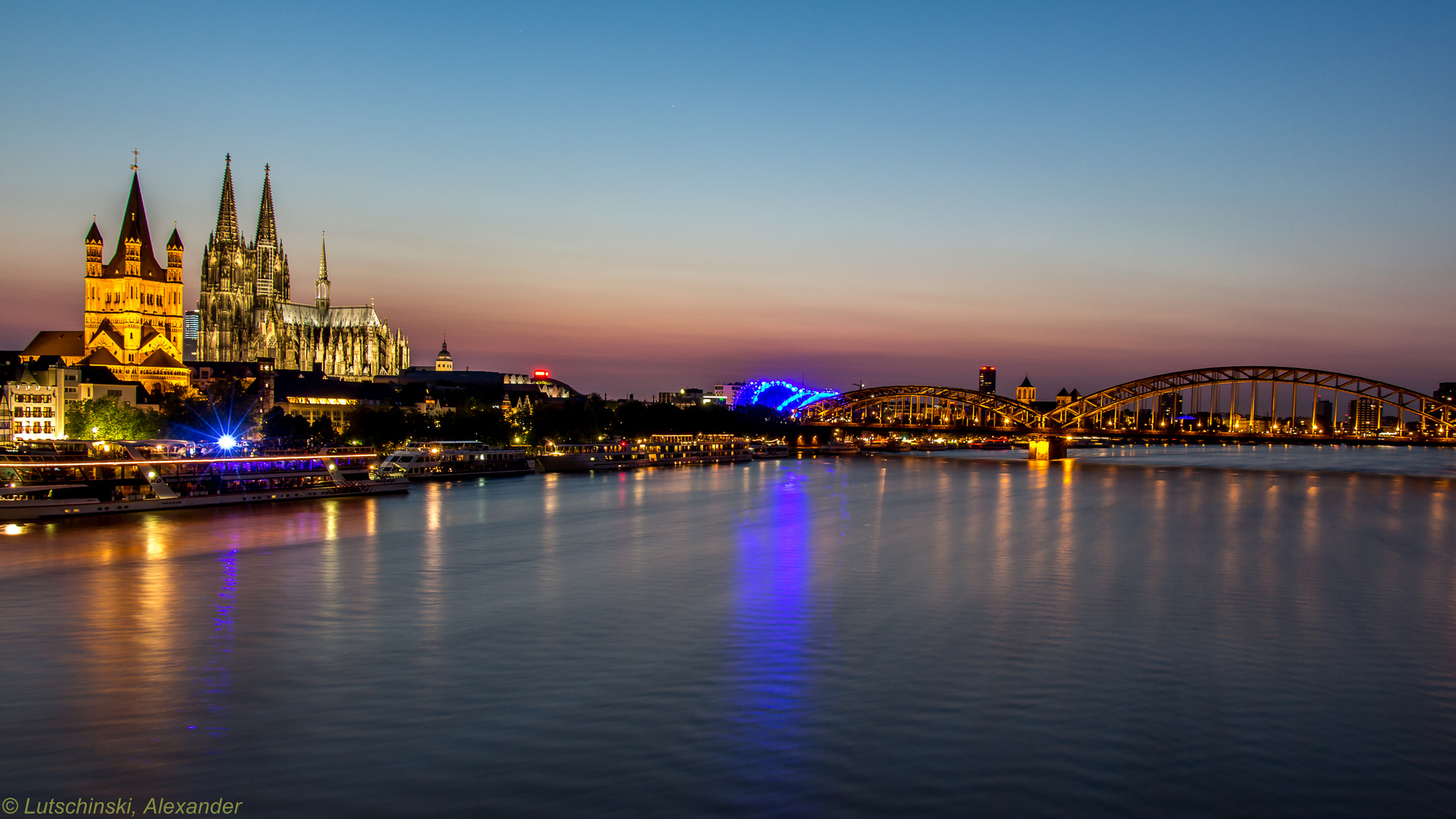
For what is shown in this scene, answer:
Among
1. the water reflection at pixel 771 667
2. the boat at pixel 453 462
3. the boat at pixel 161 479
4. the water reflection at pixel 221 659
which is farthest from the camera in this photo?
the boat at pixel 453 462

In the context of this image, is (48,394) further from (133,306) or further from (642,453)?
(642,453)

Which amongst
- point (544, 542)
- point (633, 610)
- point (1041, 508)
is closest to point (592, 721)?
point (633, 610)

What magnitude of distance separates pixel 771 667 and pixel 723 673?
3.11 ft

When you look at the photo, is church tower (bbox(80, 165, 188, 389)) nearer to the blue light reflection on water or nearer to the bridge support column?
the bridge support column

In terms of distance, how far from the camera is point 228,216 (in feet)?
505

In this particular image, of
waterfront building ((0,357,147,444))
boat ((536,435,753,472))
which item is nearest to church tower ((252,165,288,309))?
waterfront building ((0,357,147,444))

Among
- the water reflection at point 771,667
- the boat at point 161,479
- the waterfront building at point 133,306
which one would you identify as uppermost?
the waterfront building at point 133,306

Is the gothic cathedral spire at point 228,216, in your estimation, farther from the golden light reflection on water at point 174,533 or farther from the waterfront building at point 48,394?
the golden light reflection on water at point 174,533

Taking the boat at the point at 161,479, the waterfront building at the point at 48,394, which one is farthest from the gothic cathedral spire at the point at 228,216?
the boat at the point at 161,479

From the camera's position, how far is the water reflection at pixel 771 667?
1251cm

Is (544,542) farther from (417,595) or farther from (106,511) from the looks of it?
(106,511)

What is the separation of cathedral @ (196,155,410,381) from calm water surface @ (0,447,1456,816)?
131 meters

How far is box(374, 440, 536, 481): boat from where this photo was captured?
64.3 metres

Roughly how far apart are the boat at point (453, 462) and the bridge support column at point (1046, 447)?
213ft
